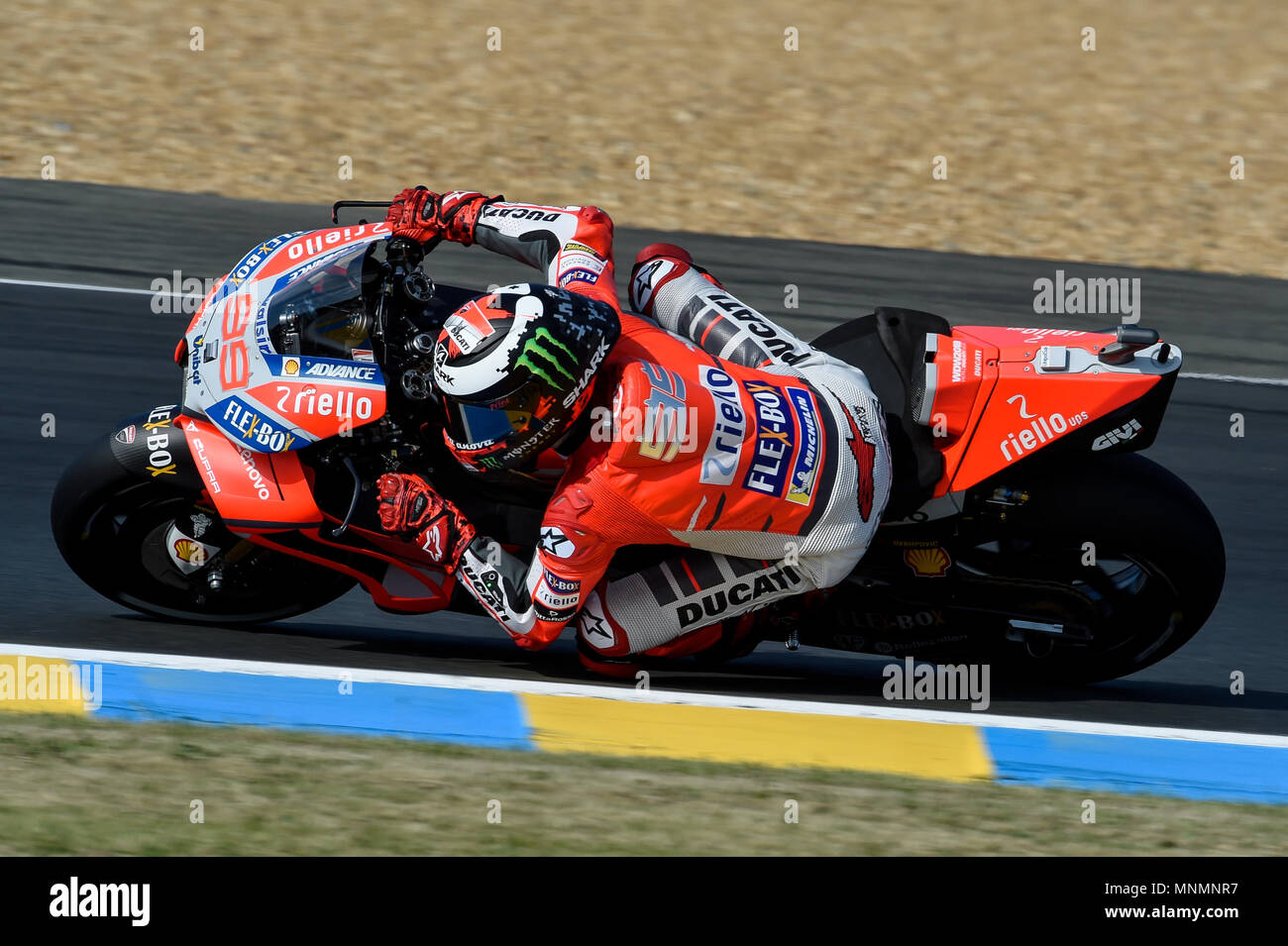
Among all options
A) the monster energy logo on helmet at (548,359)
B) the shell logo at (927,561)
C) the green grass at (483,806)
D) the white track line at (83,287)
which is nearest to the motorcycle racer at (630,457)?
the monster energy logo on helmet at (548,359)

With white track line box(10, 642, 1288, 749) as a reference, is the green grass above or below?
below

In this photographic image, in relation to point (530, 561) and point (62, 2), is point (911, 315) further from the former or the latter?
point (62, 2)

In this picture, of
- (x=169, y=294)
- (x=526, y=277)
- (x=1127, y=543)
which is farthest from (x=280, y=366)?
(x=526, y=277)

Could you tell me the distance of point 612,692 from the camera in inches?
199

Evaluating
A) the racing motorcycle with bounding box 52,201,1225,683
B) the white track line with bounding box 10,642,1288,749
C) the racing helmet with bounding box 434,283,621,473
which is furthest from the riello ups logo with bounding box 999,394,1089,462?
the racing helmet with bounding box 434,283,621,473

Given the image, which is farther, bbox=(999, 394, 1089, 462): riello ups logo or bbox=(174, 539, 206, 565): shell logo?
bbox=(174, 539, 206, 565): shell logo

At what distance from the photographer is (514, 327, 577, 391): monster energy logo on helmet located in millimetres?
4242

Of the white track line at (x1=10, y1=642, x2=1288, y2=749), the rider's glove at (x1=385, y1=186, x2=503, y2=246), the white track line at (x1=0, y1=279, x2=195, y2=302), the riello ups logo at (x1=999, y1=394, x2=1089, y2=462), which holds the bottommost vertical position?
the white track line at (x1=10, y1=642, x2=1288, y2=749)

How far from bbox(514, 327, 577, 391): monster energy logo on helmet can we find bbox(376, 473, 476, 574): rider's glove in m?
0.54

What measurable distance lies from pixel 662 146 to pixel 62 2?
5.42m

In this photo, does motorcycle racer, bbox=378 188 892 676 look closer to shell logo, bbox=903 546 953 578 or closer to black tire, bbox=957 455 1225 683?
shell logo, bbox=903 546 953 578

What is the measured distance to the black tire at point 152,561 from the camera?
4969 mm

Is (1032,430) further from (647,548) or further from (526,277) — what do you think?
(526,277)

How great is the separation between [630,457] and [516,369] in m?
0.46
